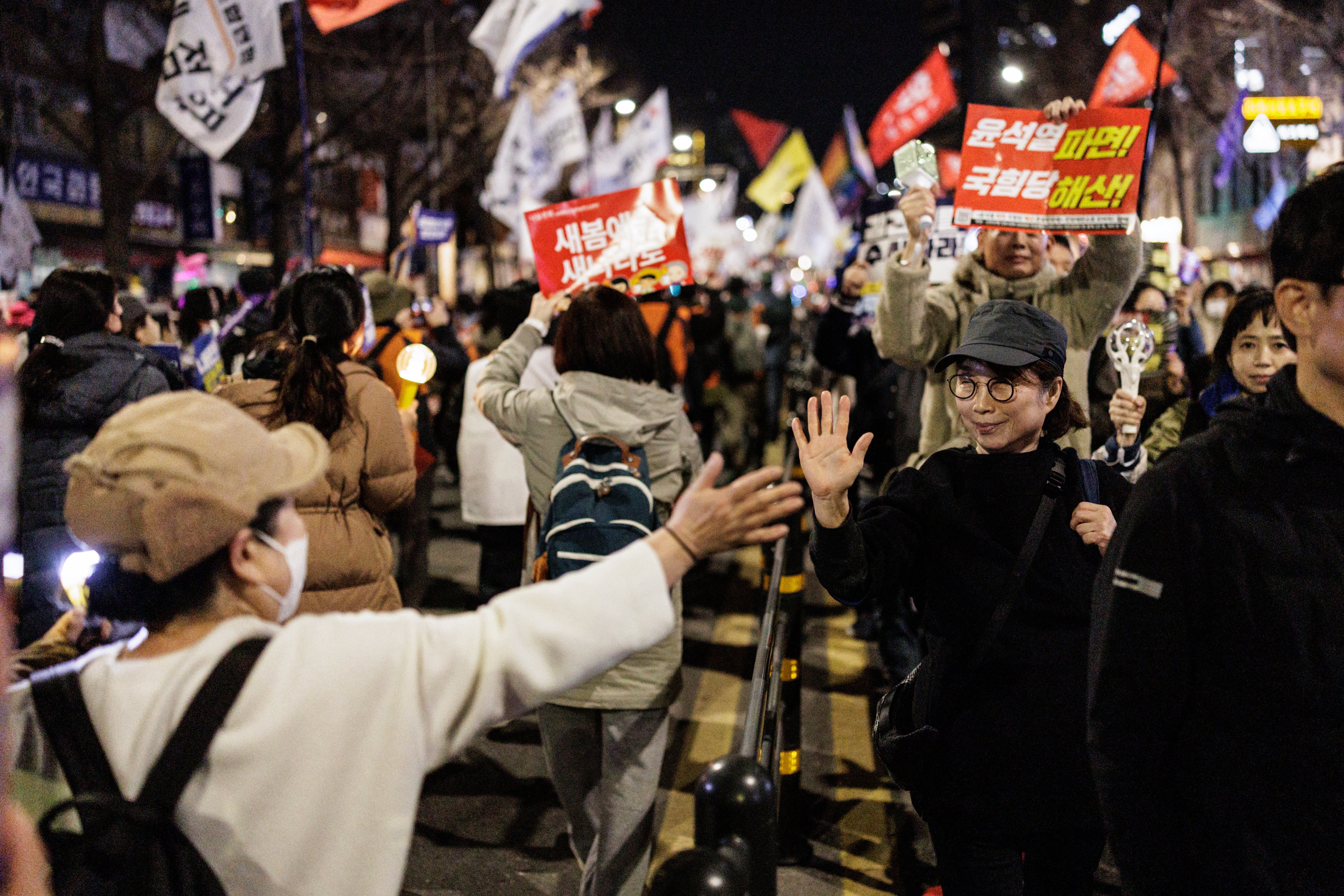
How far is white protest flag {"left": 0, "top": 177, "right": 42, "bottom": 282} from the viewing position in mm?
10070

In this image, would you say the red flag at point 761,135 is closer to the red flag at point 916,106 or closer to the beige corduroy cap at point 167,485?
the red flag at point 916,106

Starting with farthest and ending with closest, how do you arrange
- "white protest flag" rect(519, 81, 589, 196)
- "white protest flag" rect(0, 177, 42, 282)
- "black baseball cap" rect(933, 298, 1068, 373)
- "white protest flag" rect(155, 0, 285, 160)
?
"white protest flag" rect(519, 81, 589, 196)
"white protest flag" rect(0, 177, 42, 282)
"white protest flag" rect(155, 0, 285, 160)
"black baseball cap" rect(933, 298, 1068, 373)

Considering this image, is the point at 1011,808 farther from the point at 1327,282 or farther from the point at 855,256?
the point at 855,256

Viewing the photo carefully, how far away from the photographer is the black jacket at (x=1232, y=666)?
71.3 inches

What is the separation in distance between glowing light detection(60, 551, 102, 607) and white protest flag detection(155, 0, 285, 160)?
7.37m

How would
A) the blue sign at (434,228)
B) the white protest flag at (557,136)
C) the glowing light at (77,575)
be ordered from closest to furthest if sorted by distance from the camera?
the glowing light at (77,575) → the blue sign at (434,228) → the white protest flag at (557,136)

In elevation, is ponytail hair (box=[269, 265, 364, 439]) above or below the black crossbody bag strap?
above

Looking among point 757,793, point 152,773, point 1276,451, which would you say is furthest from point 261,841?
point 1276,451

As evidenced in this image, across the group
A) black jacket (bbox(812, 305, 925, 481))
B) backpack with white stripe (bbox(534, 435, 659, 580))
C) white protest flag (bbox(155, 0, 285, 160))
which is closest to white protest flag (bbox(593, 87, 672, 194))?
white protest flag (bbox(155, 0, 285, 160))

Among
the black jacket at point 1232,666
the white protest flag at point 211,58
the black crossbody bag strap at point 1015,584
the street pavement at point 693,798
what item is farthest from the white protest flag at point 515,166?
the black jacket at point 1232,666

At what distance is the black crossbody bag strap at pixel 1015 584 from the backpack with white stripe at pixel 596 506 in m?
1.15

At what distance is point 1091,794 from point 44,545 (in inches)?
158

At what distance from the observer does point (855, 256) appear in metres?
7.06

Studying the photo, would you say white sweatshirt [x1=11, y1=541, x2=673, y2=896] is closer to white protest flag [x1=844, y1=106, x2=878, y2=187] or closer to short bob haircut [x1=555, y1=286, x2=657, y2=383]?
short bob haircut [x1=555, y1=286, x2=657, y2=383]
